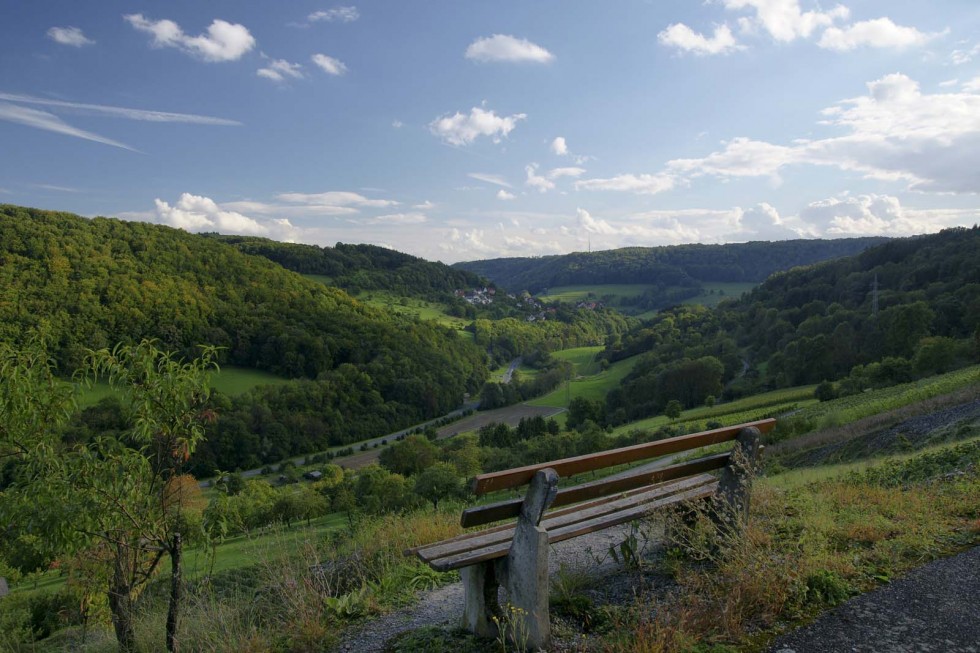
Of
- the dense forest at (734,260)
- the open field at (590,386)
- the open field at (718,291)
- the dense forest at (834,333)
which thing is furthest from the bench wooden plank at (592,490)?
the dense forest at (734,260)

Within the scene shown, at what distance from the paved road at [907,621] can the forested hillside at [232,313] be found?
80069mm

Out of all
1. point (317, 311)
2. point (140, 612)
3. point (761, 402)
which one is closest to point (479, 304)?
point (317, 311)

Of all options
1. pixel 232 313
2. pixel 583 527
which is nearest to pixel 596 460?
pixel 583 527

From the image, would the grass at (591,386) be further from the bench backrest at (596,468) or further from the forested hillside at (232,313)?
the bench backrest at (596,468)

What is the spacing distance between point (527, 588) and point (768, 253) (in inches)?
7661

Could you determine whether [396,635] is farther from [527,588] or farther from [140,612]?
[140,612]

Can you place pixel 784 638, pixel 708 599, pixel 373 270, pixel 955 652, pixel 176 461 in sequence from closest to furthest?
pixel 955 652 → pixel 784 638 → pixel 708 599 → pixel 176 461 → pixel 373 270

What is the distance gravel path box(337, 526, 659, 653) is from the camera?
13.1 feet

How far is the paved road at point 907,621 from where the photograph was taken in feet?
10.9

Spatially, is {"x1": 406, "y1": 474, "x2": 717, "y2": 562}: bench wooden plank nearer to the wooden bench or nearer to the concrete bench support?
the wooden bench

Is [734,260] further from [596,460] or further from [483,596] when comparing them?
[483,596]

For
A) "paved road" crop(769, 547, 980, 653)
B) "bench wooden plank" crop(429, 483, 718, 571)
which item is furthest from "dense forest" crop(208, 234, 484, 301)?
"paved road" crop(769, 547, 980, 653)

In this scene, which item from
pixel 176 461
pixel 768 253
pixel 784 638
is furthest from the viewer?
pixel 768 253

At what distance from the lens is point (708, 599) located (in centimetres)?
381
